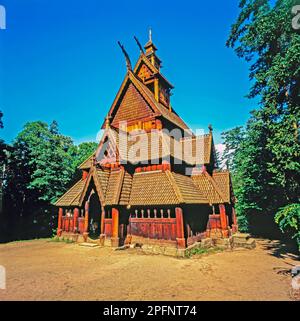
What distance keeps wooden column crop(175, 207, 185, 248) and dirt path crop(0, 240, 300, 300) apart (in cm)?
115

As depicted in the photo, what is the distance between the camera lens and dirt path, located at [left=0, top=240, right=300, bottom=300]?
22.5 ft

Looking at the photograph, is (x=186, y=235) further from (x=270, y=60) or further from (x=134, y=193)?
(x=270, y=60)

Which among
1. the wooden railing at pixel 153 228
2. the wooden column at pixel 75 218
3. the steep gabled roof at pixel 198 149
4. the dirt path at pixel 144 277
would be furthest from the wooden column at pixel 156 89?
the dirt path at pixel 144 277

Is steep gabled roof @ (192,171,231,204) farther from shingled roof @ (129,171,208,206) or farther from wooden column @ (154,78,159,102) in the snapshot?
wooden column @ (154,78,159,102)

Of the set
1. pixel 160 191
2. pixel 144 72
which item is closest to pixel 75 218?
pixel 160 191

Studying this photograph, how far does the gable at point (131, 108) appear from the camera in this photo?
756 inches

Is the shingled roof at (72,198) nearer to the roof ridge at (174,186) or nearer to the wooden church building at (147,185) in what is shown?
the wooden church building at (147,185)

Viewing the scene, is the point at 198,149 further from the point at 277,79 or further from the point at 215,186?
the point at 277,79

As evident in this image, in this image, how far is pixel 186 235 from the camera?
13625mm

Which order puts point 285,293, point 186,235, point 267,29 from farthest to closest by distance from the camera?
point 186,235
point 267,29
point 285,293

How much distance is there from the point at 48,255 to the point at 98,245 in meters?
3.48

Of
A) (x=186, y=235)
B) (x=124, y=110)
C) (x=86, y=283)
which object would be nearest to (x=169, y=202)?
(x=186, y=235)

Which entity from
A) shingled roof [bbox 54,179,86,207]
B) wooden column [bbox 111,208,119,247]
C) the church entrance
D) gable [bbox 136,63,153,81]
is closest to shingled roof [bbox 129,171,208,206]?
wooden column [bbox 111,208,119,247]

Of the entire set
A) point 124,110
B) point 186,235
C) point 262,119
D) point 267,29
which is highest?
point 267,29
